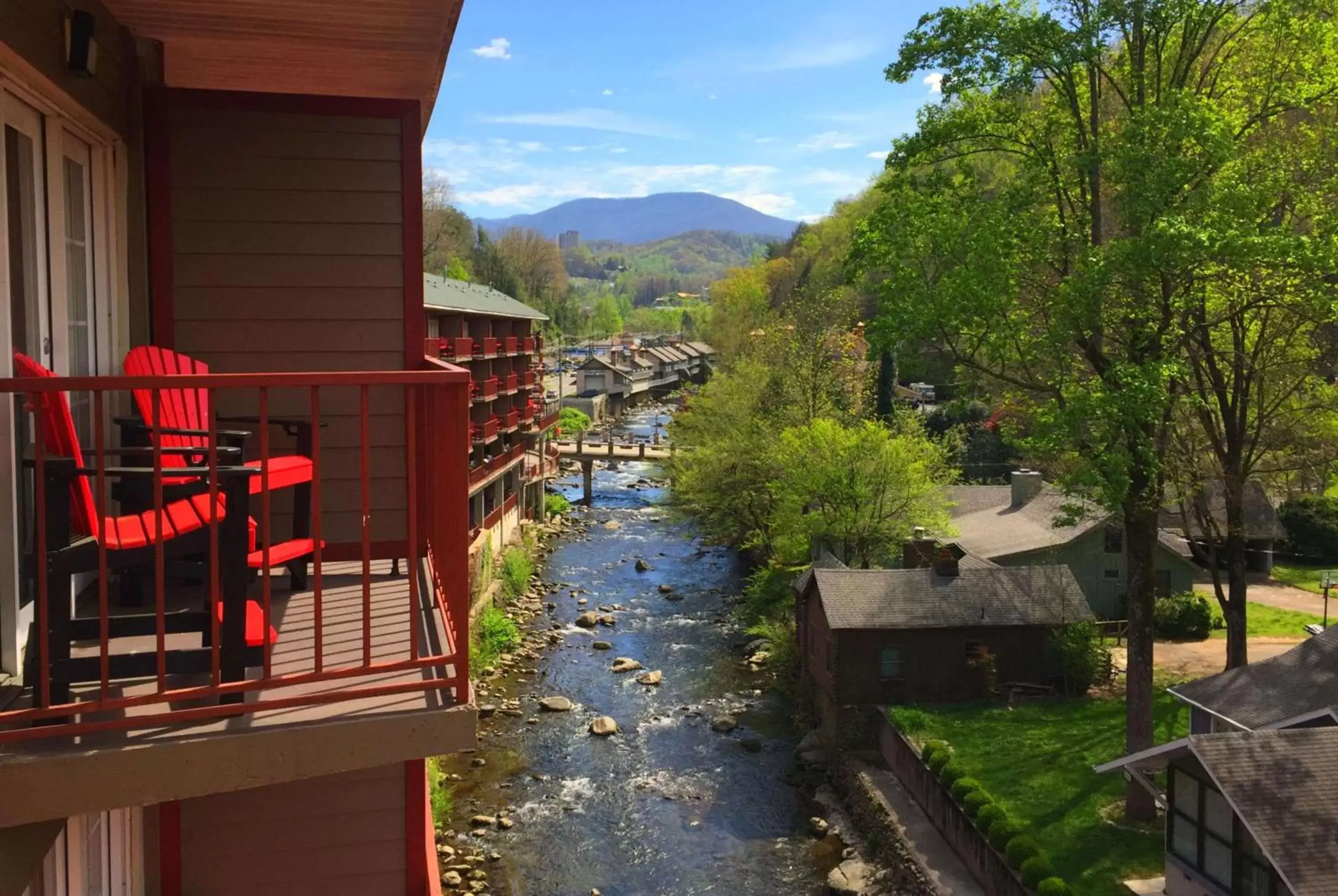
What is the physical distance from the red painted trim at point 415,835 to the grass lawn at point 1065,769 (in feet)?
33.6

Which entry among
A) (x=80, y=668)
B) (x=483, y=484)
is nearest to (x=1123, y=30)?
(x=80, y=668)

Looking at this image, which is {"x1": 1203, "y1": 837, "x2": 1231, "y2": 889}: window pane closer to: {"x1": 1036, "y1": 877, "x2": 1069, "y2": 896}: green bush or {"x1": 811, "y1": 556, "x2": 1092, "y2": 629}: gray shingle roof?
{"x1": 1036, "y1": 877, "x2": 1069, "y2": 896}: green bush

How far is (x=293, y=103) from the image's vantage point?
5.76 m

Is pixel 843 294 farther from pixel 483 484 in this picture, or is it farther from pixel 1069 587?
pixel 1069 587

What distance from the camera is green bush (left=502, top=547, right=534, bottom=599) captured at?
28.2 meters

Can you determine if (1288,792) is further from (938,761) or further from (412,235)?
(412,235)

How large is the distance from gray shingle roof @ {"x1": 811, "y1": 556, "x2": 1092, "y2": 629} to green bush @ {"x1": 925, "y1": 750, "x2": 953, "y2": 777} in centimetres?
363

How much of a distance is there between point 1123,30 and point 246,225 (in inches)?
575

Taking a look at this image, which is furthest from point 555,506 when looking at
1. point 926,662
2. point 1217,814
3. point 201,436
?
point 201,436

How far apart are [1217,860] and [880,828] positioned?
5.14 meters

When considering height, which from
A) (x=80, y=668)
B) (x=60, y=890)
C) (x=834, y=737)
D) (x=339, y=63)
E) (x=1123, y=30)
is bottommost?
(x=834, y=737)

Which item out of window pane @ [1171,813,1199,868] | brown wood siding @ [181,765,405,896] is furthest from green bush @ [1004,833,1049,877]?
brown wood siding @ [181,765,405,896]

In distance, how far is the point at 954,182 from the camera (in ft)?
57.1

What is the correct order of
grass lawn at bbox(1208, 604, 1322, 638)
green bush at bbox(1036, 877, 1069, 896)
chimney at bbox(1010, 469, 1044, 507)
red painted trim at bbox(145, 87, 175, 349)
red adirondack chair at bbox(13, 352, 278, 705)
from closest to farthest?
red adirondack chair at bbox(13, 352, 278, 705), red painted trim at bbox(145, 87, 175, 349), green bush at bbox(1036, 877, 1069, 896), grass lawn at bbox(1208, 604, 1322, 638), chimney at bbox(1010, 469, 1044, 507)
